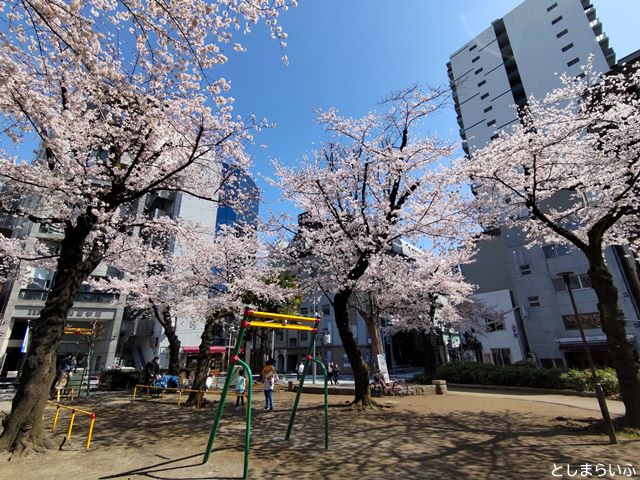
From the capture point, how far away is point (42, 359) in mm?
6949

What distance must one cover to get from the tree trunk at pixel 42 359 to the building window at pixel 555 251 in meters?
35.9

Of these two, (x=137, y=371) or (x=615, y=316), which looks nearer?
(x=615, y=316)

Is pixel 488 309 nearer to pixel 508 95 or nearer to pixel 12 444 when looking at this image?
pixel 12 444

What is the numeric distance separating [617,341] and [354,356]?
24.0ft

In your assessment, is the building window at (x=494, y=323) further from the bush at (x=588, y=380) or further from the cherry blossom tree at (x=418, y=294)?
the bush at (x=588, y=380)

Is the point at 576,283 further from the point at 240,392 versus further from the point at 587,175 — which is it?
the point at 240,392

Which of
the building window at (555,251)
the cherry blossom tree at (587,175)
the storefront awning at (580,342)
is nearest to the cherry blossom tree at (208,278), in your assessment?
the cherry blossom tree at (587,175)

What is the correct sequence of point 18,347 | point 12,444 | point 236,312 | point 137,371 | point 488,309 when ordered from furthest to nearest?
1. point 488,309
2. point 18,347
3. point 137,371
4. point 236,312
5. point 12,444

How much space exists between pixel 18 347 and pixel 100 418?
25273 mm

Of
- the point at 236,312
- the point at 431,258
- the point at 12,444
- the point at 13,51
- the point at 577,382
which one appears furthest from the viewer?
the point at 431,258

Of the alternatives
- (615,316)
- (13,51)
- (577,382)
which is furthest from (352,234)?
(577,382)

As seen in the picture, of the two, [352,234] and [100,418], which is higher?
[352,234]

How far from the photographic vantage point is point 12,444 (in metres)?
6.34

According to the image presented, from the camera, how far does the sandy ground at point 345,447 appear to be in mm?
5477
